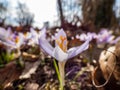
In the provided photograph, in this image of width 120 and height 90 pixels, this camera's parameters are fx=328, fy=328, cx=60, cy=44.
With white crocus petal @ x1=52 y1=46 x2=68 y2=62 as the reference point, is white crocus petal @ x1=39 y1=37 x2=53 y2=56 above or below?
above

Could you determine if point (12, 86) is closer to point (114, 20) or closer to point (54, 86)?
point (54, 86)

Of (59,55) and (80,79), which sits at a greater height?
(59,55)

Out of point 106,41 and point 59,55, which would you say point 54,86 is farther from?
point 106,41

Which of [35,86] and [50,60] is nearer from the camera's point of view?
[35,86]

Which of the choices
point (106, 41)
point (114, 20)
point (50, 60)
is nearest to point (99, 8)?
point (114, 20)

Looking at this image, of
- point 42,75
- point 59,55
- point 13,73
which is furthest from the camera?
point 42,75

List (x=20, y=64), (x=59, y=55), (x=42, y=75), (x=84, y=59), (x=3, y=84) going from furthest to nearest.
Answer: (x=84, y=59) → (x=20, y=64) → (x=42, y=75) → (x=3, y=84) → (x=59, y=55)

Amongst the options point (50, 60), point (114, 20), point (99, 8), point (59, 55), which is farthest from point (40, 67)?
point (99, 8)

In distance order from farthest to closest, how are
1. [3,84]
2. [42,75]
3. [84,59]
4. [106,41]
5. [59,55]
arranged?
1. [106,41]
2. [84,59]
3. [42,75]
4. [3,84]
5. [59,55]

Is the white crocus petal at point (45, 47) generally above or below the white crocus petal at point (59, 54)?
above
